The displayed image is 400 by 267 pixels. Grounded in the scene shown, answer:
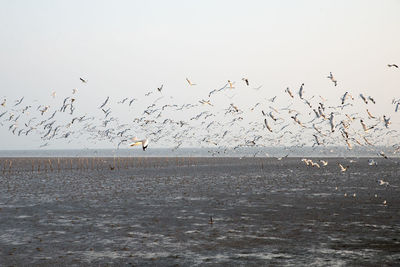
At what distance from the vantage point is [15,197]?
41.7 metres

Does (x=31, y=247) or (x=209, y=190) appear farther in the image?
(x=209, y=190)

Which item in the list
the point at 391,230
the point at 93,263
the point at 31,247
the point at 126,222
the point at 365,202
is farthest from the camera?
the point at 365,202

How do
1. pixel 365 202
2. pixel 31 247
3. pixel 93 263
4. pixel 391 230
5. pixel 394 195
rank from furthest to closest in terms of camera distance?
pixel 394 195 → pixel 365 202 → pixel 391 230 → pixel 31 247 → pixel 93 263

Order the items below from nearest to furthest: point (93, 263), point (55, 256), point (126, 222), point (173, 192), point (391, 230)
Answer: point (93, 263), point (55, 256), point (391, 230), point (126, 222), point (173, 192)

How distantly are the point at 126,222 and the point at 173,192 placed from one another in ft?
62.0

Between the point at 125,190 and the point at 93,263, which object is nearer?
the point at 93,263

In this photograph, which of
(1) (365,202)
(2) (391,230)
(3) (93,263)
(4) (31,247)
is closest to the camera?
(3) (93,263)

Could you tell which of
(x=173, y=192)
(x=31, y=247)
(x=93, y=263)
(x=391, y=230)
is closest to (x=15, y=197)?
(x=173, y=192)

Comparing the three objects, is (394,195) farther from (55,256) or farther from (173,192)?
(55,256)

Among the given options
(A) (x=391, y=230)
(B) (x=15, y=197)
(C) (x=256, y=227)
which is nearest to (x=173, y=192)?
(B) (x=15, y=197)

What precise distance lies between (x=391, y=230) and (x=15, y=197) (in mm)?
31752

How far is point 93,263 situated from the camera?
17344 millimetres

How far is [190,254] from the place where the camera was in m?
18.7

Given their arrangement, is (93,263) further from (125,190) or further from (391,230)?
(125,190)
